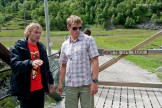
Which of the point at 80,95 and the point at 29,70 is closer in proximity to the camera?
the point at 29,70

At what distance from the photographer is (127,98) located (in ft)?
24.0

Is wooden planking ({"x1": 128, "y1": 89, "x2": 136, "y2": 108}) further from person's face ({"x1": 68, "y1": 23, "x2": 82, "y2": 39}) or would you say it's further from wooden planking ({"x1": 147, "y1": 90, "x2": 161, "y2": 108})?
person's face ({"x1": 68, "y1": 23, "x2": 82, "y2": 39})

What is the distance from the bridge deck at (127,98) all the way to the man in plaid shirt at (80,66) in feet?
8.60

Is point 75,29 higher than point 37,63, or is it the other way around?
point 75,29

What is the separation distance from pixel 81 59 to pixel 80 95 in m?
0.49

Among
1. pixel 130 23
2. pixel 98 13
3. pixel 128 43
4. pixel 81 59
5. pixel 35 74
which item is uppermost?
pixel 81 59

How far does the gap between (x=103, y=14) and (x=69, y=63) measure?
112 m

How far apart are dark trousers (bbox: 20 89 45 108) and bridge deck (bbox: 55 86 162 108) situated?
2.72 meters

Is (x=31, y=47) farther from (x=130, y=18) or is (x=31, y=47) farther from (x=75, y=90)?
(x=130, y=18)

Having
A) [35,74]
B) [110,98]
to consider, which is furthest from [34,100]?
[110,98]

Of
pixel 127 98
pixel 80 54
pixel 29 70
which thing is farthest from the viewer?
pixel 127 98

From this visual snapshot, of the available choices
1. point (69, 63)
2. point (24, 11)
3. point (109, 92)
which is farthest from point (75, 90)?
point (24, 11)

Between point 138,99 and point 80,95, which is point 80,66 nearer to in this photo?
point 80,95

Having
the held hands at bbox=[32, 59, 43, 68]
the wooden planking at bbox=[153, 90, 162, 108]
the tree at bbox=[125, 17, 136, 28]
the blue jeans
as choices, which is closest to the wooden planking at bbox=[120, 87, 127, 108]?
the wooden planking at bbox=[153, 90, 162, 108]
